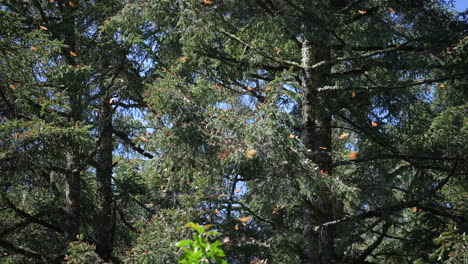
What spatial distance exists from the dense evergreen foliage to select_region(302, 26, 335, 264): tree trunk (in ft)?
0.08

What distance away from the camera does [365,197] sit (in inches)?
270

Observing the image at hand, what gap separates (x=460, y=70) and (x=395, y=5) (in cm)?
127

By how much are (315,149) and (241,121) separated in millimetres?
1754

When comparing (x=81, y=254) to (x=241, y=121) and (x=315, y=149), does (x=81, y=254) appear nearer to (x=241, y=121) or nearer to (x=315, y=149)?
(x=241, y=121)

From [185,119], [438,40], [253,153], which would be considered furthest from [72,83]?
[438,40]

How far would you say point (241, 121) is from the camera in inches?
235

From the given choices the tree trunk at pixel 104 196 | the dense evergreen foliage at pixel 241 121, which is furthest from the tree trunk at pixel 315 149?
the tree trunk at pixel 104 196

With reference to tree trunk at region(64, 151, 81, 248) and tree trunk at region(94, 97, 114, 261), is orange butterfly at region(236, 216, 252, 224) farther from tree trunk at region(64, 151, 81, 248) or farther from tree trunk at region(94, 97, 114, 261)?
tree trunk at region(64, 151, 81, 248)

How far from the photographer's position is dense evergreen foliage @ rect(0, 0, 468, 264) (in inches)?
241

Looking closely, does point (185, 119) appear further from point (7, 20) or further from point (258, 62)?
point (7, 20)

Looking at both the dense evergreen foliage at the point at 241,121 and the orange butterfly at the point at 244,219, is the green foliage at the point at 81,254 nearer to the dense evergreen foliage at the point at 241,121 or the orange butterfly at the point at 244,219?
the dense evergreen foliage at the point at 241,121

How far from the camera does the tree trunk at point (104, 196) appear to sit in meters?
8.94

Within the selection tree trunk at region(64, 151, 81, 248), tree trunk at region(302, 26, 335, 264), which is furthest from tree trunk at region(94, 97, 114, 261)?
tree trunk at region(302, 26, 335, 264)

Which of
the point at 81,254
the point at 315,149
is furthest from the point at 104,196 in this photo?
the point at 315,149
